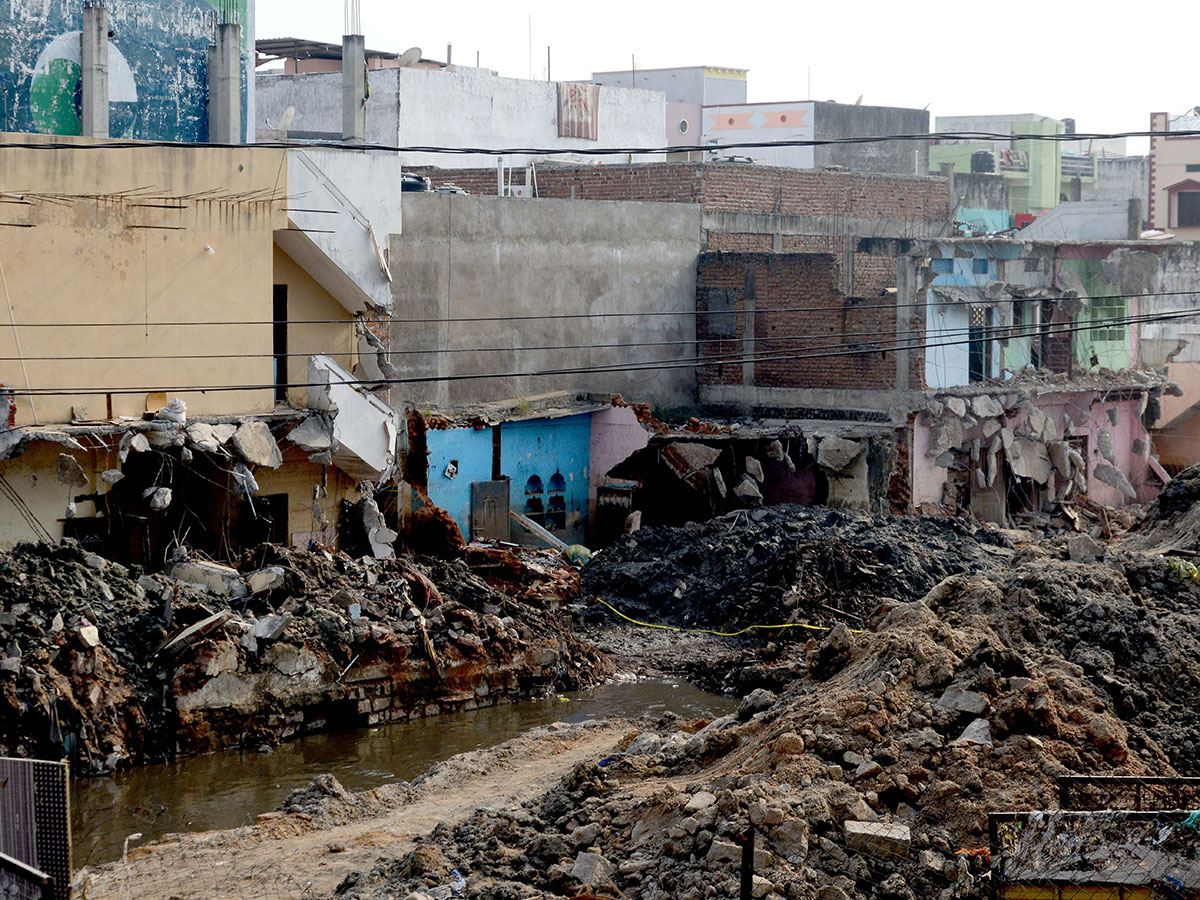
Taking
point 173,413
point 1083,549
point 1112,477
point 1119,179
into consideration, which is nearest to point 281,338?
point 173,413

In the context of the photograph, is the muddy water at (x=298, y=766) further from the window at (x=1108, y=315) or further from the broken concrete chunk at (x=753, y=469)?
the window at (x=1108, y=315)

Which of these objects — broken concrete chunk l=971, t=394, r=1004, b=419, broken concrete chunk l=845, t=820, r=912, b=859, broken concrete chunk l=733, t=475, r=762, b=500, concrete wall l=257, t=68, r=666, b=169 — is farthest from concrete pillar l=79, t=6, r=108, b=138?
broken concrete chunk l=971, t=394, r=1004, b=419

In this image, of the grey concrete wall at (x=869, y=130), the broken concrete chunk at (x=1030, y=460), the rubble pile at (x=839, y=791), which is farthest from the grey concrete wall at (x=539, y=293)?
the grey concrete wall at (x=869, y=130)

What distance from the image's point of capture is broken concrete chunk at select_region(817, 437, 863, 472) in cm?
2461

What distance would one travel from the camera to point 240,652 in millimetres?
14750

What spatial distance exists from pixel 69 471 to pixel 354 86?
8172 mm

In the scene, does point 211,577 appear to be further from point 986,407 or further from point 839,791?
point 986,407

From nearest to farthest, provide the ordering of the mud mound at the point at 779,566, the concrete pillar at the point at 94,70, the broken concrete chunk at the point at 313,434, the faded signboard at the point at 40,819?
the faded signboard at the point at 40,819
the concrete pillar at the point at 94,70
the broken concrete chunk at the point at 313,434
the mud mound at the point at 779,566

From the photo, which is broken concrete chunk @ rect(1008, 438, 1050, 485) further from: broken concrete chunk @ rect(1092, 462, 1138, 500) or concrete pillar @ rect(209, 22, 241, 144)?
concrete pillar @ rect(209, 22, 241, 144)

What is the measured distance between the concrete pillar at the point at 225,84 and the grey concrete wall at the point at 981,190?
2879 cm

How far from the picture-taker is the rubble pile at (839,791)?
8602mm

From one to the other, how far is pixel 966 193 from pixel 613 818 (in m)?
38.0

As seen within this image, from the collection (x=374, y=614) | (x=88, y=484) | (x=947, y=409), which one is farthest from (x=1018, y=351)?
(x=88, y=484)

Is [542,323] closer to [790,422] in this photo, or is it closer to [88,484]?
[790,422]
